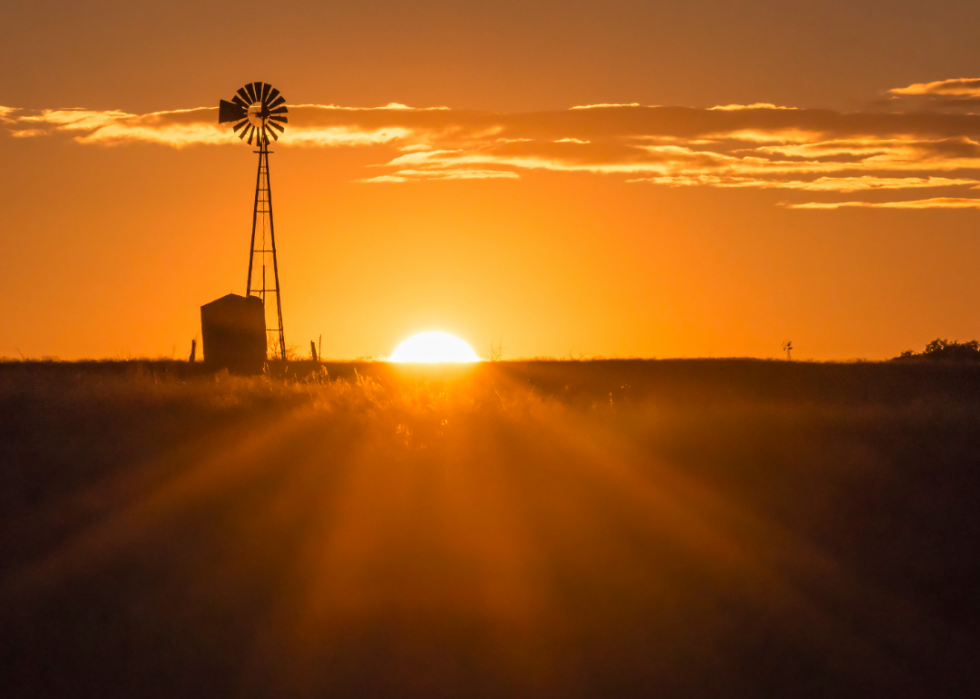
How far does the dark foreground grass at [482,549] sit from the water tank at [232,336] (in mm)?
15114

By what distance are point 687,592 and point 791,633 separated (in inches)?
63.2

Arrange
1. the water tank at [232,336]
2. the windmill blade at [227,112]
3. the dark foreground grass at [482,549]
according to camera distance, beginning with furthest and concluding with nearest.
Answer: the windmill blade at [227,112] < the water tank at [232,336] < the dark foreground grass at [482,549]

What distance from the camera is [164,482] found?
1955 centimetres

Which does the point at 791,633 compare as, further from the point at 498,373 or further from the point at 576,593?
the point at 498,373

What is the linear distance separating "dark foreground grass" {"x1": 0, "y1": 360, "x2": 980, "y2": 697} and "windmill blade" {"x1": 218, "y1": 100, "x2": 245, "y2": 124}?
875 inches

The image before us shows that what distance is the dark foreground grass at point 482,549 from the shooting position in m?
14.8

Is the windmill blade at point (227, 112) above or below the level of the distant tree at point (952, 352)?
above

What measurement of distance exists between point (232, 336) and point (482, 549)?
79.3 feet

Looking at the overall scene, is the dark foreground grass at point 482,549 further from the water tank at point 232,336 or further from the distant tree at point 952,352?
the distant tree at point 952,352

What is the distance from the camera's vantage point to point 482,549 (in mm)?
17141

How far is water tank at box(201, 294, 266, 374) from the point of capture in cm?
3903

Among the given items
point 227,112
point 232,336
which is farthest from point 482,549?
point 227,112

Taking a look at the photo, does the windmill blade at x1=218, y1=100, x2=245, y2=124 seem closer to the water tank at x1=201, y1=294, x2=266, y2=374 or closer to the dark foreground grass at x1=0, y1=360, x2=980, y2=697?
the water tank at x1=201, y1=294, x2=266, y2=374

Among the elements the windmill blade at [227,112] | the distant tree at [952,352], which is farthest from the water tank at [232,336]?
the distant tree at [952,352]
